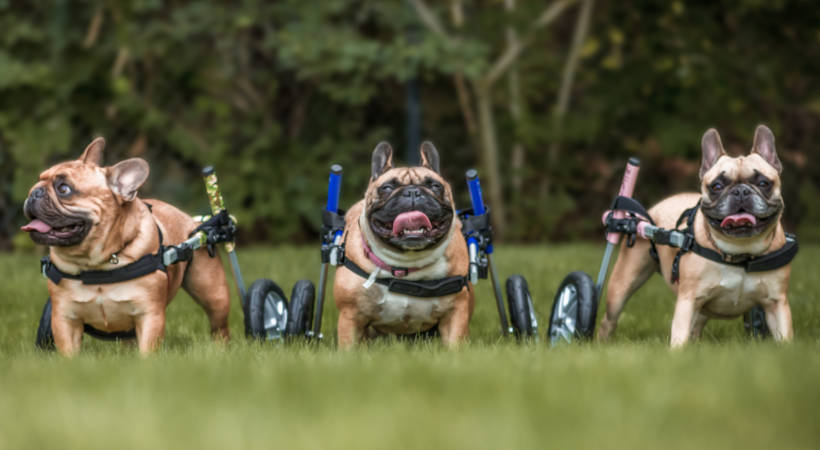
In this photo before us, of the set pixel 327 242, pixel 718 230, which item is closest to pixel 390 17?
pixel 327 242

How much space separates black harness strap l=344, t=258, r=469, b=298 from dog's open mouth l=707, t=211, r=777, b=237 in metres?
1.27

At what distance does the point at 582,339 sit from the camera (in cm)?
463

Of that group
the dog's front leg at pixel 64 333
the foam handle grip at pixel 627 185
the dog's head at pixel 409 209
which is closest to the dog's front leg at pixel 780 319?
the foam handle grip at pixel 627 185

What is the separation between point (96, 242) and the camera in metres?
4.18

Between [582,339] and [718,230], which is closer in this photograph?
[718,230]

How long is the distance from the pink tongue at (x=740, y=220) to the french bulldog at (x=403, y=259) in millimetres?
1283

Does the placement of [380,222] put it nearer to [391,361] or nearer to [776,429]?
[391,361]

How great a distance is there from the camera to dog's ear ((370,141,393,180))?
481 centimetres

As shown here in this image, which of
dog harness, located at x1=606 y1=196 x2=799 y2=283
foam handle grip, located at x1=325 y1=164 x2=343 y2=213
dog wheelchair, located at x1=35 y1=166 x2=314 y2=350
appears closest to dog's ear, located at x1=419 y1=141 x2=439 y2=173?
foam handle grip, located at x1=325 y1=164 x2=343 y2=213

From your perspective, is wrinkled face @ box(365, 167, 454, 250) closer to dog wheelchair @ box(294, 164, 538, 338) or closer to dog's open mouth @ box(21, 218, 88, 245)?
dog wheelchair @ box(294, 164, 538, 338)

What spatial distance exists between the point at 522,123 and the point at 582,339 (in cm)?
729

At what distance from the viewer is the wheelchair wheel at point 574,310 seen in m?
4.72

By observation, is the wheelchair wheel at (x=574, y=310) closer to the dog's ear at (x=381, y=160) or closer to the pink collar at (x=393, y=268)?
the pink collar at (x=393, y=268)

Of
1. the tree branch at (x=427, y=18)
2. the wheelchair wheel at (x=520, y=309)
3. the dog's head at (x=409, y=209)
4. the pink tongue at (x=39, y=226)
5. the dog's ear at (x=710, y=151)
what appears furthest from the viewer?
the tree branch at (x=427, y=18)
